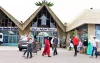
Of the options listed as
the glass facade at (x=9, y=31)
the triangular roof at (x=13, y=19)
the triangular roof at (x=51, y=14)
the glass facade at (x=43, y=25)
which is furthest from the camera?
the glass facade at (x=9, y=31)

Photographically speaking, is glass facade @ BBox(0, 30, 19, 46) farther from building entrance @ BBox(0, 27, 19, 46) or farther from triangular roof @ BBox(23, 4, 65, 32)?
triangular roof @ BBox(23, 4, 65, 32)

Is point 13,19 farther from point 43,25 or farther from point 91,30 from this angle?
point 91,30

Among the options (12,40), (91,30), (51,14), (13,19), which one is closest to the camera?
(91,30)

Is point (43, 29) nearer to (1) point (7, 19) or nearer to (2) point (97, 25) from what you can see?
(1) point (7, 19)

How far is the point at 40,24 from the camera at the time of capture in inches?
1928

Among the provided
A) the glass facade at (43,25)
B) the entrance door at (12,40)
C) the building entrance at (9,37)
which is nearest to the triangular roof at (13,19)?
the building entrance at (9,37)

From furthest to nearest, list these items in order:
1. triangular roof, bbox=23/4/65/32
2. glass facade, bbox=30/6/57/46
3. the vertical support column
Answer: glass facade, bbox=30/6/57/46 → triangular roof, bbox=23/4/65/32 → the vertical support column

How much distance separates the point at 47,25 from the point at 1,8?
926 cm

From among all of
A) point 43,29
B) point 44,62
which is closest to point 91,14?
point 44,62

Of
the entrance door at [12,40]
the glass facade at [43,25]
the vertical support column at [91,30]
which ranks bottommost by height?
the entrance door at [12,40]

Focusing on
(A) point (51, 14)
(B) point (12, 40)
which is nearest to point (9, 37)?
(B) point (12, 40)

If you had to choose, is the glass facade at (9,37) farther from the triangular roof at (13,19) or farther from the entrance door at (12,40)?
the triangular roof at (13,19)

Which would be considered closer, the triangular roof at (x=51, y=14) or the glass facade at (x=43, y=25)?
the triangular roof at (x=51, y=14)

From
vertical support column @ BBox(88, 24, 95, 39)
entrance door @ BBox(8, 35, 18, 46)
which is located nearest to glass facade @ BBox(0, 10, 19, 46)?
entrance door @ BBox(8, 35, 18, 46)
